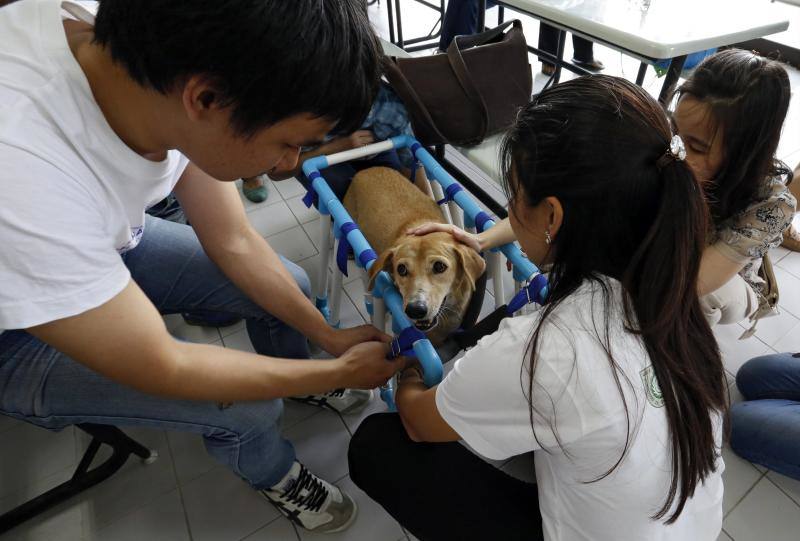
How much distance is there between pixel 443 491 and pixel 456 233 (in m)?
0.74

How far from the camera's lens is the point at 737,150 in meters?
1.19

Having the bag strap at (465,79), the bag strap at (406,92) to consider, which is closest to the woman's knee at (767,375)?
the bag strap at (465,79)

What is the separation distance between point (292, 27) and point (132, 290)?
50 centimetres

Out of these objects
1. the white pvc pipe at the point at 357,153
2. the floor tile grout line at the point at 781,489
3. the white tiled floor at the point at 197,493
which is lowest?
the floor tile grout line at the point at 781,489

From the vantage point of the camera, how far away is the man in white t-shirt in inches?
22.2

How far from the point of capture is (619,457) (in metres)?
0.68

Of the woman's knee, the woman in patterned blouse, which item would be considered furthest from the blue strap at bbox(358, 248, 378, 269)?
the woman's knee

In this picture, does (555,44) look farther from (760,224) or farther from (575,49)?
(760,224)

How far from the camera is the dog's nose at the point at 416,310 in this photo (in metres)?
1.35

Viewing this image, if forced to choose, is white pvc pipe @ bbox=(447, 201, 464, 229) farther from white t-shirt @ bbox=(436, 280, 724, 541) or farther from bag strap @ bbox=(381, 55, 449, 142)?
white t-shirt @ bbox=(436, 280, 724, 541)

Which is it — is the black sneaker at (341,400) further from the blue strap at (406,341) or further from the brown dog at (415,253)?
the blue strap at (406,341)

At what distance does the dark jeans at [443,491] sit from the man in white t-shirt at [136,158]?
0.59 feet

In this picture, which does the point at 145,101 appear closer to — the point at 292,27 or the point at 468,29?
the point at 292,27

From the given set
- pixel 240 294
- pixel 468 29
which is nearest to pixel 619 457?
pixel 240 294
